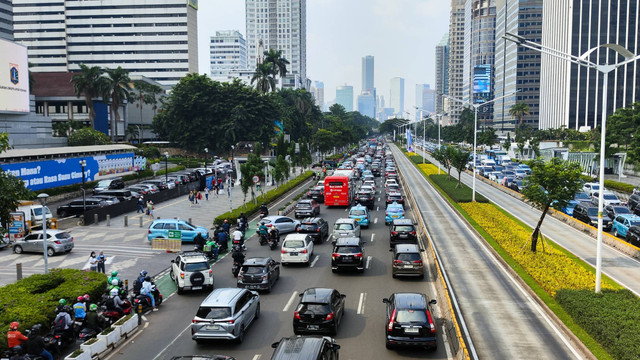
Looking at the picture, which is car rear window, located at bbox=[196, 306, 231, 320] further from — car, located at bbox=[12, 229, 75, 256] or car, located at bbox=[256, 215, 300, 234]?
car, located at bbox=[256, 215, 300, 234]

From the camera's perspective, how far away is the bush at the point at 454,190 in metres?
49.8

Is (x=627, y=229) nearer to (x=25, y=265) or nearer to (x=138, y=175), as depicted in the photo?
(x=25, y=265)

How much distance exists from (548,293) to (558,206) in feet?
25.8

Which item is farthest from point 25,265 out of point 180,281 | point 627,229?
point 627,229

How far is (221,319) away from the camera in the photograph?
641 inches

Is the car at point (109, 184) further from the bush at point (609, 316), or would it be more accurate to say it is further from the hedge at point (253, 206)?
the bush at point (609, 316)

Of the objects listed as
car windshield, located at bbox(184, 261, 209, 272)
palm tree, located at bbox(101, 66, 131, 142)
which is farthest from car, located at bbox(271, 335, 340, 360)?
palm tree, located at bbox(101, 66, 131, 142)

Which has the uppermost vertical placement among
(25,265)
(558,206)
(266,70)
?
(266,70)

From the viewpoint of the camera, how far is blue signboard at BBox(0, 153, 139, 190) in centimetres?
4820

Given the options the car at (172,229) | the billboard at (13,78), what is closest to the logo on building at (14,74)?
the billboard at (13,78)

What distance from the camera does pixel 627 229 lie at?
33.8 metres

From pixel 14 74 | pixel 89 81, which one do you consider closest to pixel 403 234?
pixel 14 74

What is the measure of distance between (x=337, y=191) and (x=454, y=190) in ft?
51.9

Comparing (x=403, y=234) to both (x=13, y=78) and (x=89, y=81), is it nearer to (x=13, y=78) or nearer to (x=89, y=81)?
(x=13, y=78)
